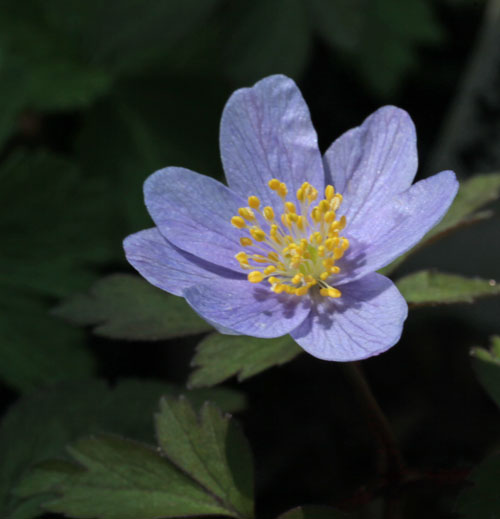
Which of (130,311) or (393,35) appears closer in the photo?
(130,311)

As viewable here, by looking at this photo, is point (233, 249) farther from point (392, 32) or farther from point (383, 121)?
point (392, 32)

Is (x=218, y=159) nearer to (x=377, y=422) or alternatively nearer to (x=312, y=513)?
(x=377, y=422)

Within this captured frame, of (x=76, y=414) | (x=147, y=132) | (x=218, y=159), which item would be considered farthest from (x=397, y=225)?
(x=147, y=132)

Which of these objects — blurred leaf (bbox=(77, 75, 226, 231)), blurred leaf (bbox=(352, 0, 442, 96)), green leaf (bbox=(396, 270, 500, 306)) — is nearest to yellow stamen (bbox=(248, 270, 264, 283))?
green leaf (bbox=(396, 270, 500, 306))

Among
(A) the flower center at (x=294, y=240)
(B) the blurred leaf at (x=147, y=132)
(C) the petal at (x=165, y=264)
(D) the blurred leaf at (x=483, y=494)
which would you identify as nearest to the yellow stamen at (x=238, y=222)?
(A) the flower center at (x=294, y=240)

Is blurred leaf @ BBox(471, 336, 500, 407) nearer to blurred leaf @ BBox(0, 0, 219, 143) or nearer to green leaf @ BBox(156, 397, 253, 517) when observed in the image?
green leaf @ BBox(156, 397, 253, 517)

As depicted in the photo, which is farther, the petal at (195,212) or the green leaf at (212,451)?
the petal at (195,212)

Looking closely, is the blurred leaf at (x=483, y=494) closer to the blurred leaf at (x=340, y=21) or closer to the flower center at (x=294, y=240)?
the flower center at (x=294, y=240)

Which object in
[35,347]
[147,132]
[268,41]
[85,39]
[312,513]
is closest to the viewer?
[312,513]
